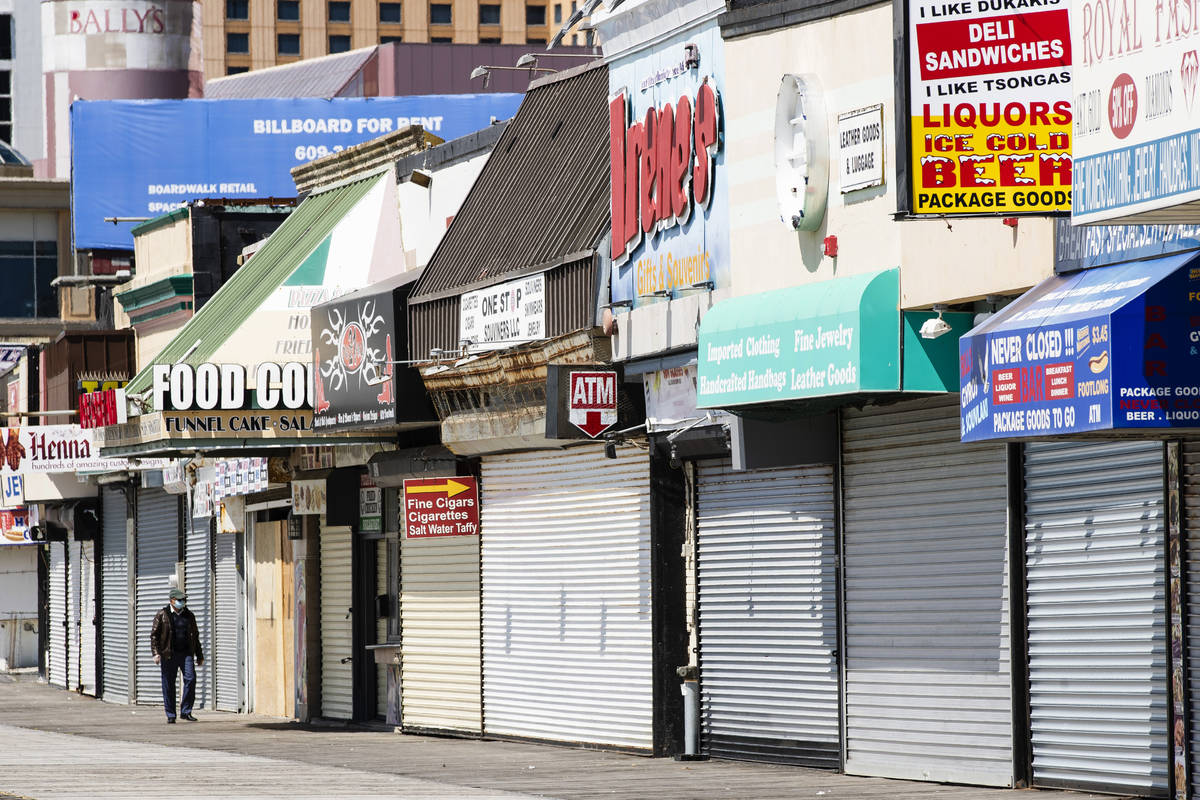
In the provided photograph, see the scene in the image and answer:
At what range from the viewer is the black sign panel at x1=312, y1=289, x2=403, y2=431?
2262 centimetres

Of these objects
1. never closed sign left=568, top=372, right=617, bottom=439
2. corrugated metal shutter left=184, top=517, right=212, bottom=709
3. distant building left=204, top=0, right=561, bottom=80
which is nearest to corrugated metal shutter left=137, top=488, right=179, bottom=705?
corrugated metal shutter left=184, top=517, right=212, bottom=709

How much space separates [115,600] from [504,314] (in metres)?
18.9

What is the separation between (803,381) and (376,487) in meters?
11.9

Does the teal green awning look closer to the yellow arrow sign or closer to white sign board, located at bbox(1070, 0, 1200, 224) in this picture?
white sign board, located at bbox(1070, 0, 1200, 224)

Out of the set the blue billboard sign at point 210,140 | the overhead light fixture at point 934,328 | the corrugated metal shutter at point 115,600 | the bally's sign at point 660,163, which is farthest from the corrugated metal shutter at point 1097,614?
the blue billboard sign at point 210,140

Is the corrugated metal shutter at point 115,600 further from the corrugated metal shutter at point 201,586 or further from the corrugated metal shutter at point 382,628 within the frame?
the corrugated metal shutter at point 382,628

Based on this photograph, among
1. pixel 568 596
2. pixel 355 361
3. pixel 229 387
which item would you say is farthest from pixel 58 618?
pixel 568 596

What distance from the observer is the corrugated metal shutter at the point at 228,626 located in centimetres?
3098

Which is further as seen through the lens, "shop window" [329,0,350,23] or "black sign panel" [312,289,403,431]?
"shop window" [329,0,350,23]

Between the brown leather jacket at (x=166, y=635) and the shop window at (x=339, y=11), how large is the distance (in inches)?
3878

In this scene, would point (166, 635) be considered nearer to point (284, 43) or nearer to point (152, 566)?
point (152, 566)

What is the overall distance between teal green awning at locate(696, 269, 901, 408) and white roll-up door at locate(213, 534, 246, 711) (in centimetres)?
1577

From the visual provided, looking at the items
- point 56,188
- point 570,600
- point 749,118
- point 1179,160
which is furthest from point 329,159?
point 56,188

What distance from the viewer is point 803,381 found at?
15.0 m
